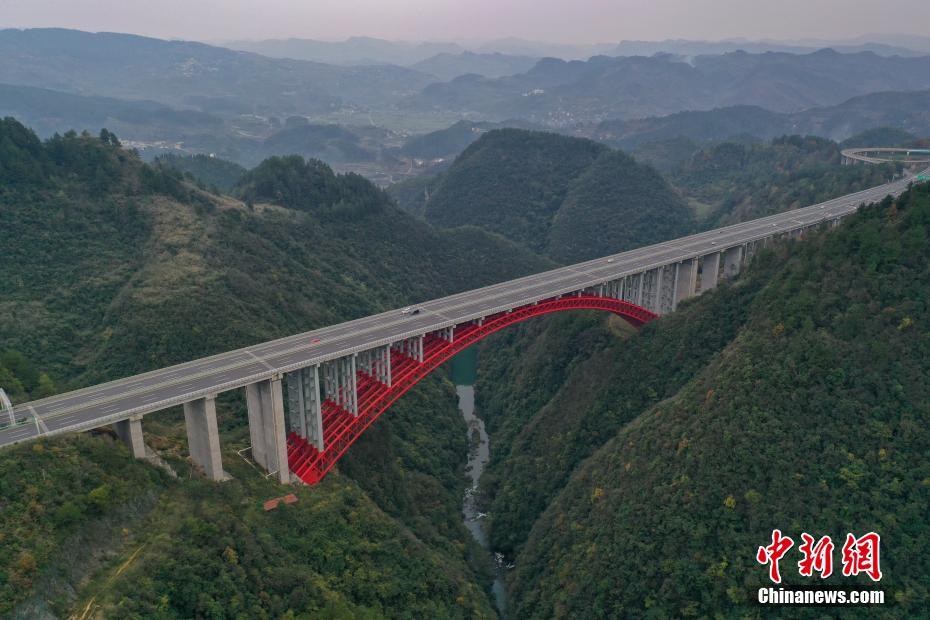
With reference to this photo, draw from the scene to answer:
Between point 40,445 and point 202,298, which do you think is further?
point 202,298

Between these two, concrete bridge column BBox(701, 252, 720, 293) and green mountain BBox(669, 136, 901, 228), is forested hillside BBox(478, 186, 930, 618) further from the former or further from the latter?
green mountain BBox(669, 136, 901, 228)

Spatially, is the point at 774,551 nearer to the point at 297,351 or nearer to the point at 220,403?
the point at 297,351

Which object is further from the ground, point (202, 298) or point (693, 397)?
point (202, 298)

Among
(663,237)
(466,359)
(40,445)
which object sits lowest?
(466,359)

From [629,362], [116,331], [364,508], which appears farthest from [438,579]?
[116,331]

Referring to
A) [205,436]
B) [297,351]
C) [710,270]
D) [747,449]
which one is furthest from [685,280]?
[205,436]

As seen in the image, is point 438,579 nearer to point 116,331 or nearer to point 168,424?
point 168,424

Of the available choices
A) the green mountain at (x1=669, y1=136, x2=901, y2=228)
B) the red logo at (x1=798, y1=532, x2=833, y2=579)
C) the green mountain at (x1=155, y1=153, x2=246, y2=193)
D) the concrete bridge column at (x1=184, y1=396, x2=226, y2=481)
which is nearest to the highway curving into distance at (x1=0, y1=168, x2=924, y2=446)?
the concrete bridge column at (x1=184, y1=396, x2=226, y2=481)

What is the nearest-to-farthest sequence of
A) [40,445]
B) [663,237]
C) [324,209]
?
1. [40,445]
2. [324,209]
3. [663,237]

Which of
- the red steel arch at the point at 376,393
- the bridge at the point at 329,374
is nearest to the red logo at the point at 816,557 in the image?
the red steel arch at the point at 376,393

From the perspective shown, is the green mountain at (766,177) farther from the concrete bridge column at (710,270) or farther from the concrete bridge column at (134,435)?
the concrete bridge column at (134,435)
